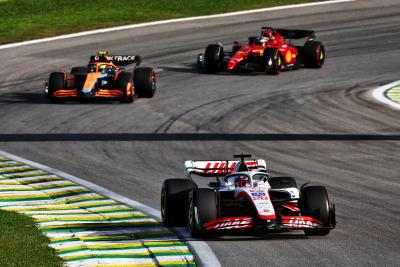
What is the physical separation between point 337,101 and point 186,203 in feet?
57.1

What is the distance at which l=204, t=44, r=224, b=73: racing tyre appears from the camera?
40719mm

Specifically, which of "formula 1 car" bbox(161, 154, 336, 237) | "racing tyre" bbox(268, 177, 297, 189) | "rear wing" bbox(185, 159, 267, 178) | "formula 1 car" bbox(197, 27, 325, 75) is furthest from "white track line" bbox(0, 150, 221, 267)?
"formula 1 car" bbox(197, 27, 325, 75)

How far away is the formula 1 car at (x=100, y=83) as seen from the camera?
34094 millimetres

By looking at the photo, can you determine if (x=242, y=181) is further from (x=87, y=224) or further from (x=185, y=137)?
(x=185, y=137)

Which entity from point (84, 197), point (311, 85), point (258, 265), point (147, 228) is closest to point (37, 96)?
point (311, 85)

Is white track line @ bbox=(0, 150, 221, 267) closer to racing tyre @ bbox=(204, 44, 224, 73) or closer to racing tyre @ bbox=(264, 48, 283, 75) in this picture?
racing tyre @ bbox=(264, 48, 283, 75)

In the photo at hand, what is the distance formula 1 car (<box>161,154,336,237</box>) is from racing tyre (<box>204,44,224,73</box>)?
72.6 ft

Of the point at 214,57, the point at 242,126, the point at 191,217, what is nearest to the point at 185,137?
the point at 242,126

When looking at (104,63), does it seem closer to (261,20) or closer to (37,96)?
(37,96)

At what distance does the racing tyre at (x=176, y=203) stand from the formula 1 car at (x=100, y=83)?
16.2 metres

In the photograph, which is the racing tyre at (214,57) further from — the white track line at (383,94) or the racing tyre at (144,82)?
the white track line at (383,94)

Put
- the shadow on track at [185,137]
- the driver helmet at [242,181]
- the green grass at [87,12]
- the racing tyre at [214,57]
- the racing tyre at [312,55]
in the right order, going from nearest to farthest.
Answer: the driver helmet at [242,181] < the shadow on track at [185,137] < the racing tyre at [214,57] < the racing tyre at [312,55] < the green grass at [87,12]

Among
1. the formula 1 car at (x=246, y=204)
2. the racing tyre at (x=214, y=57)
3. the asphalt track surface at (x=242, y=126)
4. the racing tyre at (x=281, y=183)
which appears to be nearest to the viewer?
the formula 1 car at (x=246, y=204)

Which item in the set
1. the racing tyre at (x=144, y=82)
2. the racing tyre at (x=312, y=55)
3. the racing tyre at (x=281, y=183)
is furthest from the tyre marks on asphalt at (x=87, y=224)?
the racing tyre at (x=312, y=55)
